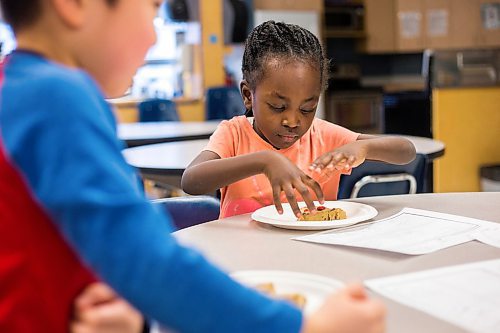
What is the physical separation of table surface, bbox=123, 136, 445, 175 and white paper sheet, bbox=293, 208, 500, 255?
92 centimetres

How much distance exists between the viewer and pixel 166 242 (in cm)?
45

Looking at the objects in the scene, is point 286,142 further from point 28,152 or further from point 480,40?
point 480,40

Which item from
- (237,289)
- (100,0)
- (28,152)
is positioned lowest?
(237,289)

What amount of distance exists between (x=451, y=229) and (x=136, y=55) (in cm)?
75

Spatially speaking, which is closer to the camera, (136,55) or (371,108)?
(136,55)

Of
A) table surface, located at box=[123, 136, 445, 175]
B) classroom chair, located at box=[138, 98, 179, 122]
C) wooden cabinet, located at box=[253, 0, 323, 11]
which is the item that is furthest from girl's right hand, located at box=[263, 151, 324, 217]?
wooden cabinet, located at box=[253, 0, 323, 11]

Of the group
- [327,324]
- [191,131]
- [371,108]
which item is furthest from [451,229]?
[371,108]

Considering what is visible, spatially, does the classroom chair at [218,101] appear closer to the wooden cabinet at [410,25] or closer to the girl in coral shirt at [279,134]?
the wooden cabinet at [410,25]

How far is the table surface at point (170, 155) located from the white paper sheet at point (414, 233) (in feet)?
3.03

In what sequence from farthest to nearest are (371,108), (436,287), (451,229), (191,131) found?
1. (371,108)
2. (191,131)
3. (451,229)
4. (436,287)

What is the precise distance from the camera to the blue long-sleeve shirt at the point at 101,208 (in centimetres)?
43

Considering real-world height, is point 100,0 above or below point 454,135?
above

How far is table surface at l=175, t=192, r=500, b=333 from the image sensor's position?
71cm

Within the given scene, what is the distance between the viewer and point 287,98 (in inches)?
57.1
